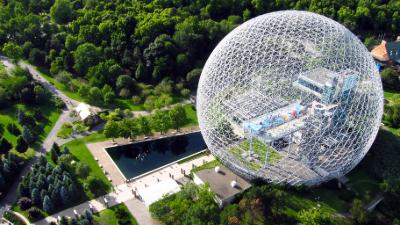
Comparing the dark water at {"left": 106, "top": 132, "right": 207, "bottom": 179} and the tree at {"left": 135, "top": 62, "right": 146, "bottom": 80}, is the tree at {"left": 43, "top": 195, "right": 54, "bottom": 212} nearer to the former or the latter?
the dark water at {"left": 106, "top": 132, "right": 207, "bottom": 179}

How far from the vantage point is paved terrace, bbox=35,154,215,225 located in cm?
3934

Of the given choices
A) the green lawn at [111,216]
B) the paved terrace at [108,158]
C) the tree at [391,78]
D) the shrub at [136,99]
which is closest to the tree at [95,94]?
the shrub at [136,99]

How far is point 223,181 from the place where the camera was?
134 feet

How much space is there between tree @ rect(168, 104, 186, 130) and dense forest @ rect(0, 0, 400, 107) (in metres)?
6.96

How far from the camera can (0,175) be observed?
41.8 m

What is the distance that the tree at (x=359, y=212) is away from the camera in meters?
37.1

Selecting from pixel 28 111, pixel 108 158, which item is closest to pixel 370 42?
pixel 108 158

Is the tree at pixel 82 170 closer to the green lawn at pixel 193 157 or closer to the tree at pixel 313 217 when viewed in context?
the green lawn at pixel 193 157

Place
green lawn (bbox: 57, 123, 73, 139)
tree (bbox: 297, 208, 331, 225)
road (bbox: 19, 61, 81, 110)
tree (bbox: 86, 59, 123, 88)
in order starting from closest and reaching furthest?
tree (bbox: 297, 208, 331, 225)
green lawn (bbox: 57, 123, 73, 139)
road (bbox: 19, 61, 81, 110)
tree (bbox: 86, 59, 123, 88)

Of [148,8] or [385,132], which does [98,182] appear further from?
[148,8]

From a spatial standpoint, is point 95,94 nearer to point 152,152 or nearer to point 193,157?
point 152,152

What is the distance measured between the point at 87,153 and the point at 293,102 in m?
24.0

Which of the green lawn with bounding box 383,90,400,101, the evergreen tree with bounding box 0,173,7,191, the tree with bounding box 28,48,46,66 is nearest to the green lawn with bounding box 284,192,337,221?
the green lawn with bounding box 383,90,400,101

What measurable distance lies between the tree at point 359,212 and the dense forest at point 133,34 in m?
28.5
